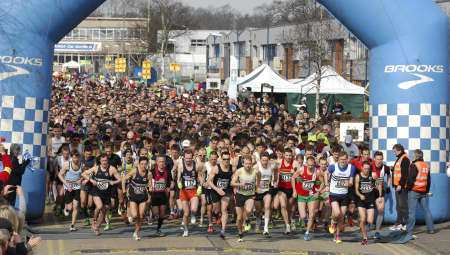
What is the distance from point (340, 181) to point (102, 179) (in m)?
4.28

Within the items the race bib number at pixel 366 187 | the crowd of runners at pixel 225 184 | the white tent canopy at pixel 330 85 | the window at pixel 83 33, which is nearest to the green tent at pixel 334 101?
the white tent canopy at pixel 330 85

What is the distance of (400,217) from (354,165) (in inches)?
64.3

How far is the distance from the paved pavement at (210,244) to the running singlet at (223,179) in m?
0.89

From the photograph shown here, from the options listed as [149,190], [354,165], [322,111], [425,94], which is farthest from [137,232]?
[322,111]

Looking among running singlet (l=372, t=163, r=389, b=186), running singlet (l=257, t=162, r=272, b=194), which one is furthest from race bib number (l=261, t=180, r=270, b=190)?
running singlet (l=372, t=163, r=389, b=186)

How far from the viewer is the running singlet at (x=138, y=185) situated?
1619 cm

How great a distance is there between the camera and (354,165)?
16.7 m

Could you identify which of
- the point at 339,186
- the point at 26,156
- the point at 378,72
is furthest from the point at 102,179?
the point at 378,72

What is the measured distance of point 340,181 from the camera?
1602 centimetres

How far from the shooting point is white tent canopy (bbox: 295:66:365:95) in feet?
138

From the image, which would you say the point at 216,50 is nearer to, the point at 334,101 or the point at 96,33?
the point at 96,33

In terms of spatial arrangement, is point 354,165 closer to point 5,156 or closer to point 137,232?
point 137,232

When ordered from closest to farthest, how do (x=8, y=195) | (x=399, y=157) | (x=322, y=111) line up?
(x=8, y=195), (x=399, y=157), (x=322, y=111)

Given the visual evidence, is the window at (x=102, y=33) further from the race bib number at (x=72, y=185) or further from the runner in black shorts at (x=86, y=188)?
the race bib number at (x=72, y=185)
